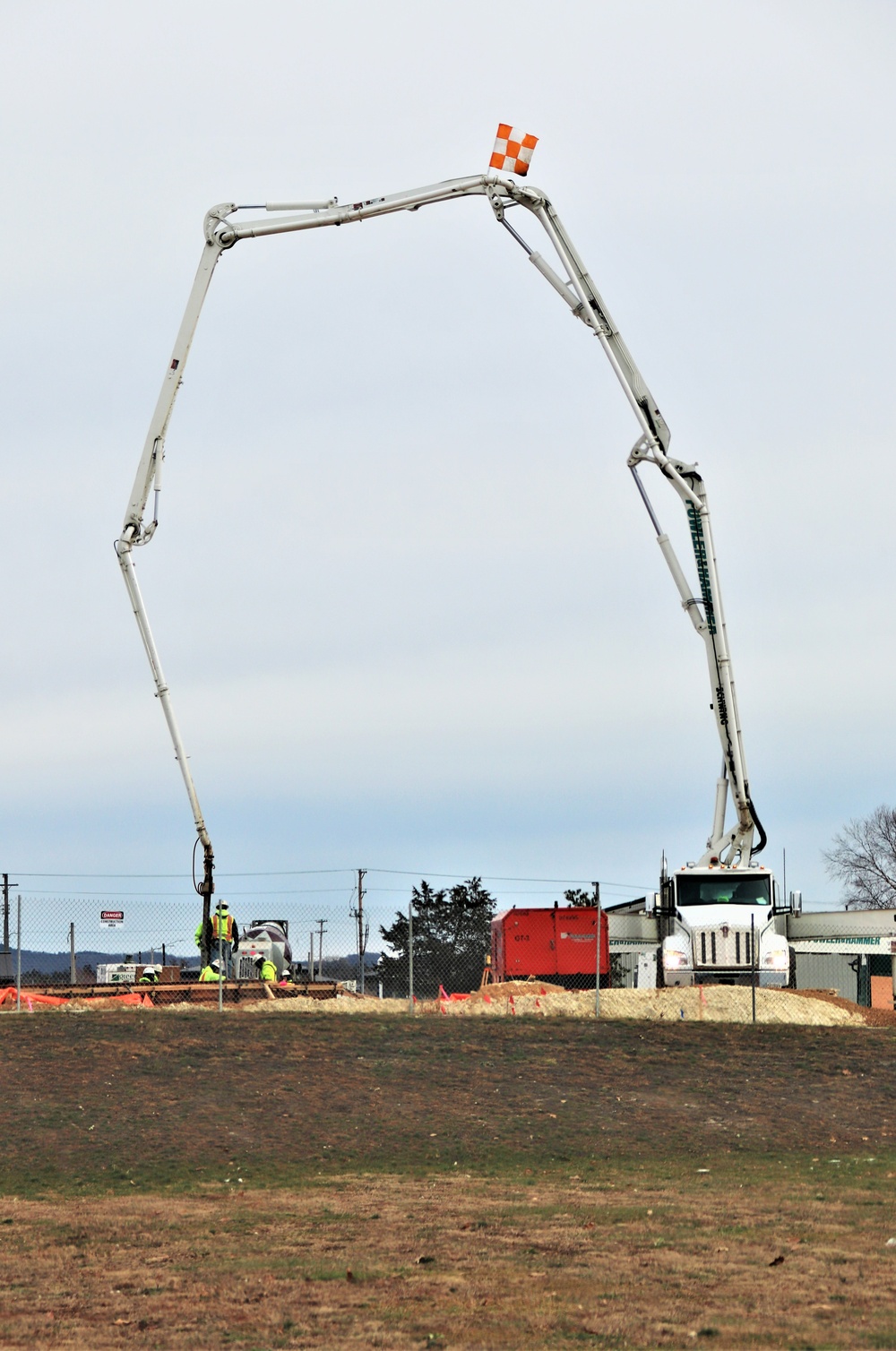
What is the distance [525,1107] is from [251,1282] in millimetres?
10834

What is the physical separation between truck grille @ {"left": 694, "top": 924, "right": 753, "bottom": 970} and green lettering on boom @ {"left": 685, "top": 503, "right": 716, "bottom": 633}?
Result: 6.43 m

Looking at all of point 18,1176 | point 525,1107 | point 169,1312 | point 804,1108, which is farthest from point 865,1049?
point 169,1312

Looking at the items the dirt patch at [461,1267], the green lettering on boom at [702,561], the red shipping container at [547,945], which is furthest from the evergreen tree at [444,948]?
the dirt patch at [461,1267]

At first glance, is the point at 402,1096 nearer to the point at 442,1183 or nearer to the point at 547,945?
the point at 442,1183

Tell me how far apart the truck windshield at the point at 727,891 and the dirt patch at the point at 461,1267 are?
17271mm

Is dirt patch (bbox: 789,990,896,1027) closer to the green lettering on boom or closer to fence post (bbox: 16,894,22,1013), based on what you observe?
the green lettering on boom

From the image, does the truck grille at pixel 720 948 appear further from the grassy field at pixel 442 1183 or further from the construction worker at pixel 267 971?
the construction worker at pixel 267 971

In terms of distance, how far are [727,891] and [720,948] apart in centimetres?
122

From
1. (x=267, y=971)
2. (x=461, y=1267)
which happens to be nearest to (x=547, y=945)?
(x=267, y=971)

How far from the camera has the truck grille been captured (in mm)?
33812

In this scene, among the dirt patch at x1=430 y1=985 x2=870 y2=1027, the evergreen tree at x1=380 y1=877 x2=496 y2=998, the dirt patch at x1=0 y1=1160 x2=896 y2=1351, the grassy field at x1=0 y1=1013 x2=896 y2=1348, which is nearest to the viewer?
the dirt patch at x1=0 y1=1160 x2=896 y2=1351

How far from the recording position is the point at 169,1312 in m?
10.6

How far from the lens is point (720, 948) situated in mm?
33844

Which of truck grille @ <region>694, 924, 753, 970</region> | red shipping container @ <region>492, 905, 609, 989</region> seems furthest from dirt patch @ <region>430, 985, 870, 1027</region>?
red shipping container @ <region>492, 905, 609, 989</region>
